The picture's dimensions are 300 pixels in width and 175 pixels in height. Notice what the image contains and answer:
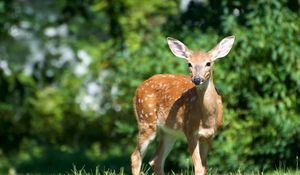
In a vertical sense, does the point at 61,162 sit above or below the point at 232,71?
below

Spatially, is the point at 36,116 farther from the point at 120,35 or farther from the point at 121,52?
the point at 121,52

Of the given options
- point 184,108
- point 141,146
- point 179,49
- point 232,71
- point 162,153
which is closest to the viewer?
point 179,49

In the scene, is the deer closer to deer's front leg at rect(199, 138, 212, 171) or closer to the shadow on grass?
deer's front leg at rect(199, 138, 212, 171)

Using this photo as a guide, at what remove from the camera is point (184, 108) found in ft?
28.8

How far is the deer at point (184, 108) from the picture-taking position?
27.2 ft

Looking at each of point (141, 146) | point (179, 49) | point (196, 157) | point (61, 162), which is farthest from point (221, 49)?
point (61, 162)

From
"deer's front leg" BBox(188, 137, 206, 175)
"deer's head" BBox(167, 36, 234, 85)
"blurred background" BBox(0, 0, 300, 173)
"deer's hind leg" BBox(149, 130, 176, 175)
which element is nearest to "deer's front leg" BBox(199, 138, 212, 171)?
"deer's front leg" BBox(188, 137, 206, 175)

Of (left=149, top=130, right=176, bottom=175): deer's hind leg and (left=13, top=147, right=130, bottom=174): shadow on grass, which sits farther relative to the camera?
(left=13, top=147, right=130, bottom=174): shadow on grass

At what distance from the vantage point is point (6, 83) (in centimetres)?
1455

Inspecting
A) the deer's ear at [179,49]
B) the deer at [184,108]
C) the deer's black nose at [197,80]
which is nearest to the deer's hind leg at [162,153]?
the deer at [184,108]

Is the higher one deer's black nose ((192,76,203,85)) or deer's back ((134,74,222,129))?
deer's black nose ((192,76,203,85))

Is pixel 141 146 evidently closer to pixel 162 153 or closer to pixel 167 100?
pixel 162 153

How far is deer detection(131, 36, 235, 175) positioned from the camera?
8289 mm

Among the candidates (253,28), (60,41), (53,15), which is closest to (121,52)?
(253,28)
